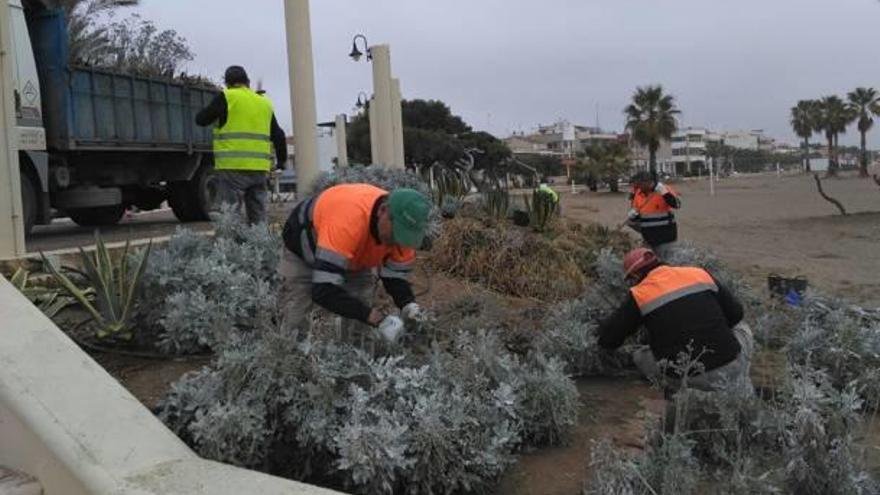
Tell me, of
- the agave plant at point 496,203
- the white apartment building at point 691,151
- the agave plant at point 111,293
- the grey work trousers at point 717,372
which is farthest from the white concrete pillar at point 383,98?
the white apartment building at point 691,151

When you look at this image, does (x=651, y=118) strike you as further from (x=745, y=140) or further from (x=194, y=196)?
(x=745, y=140)

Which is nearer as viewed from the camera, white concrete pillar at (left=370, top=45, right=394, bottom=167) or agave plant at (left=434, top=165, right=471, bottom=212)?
agave plant at (left=434, top=165, right=471, bottom=212)

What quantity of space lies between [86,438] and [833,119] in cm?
10180

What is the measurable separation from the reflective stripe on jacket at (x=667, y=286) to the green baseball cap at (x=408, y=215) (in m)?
1.53

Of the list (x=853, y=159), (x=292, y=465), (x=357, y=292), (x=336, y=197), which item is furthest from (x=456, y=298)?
(x=853, y=159)

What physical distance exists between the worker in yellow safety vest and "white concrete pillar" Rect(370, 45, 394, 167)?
570 centimetres

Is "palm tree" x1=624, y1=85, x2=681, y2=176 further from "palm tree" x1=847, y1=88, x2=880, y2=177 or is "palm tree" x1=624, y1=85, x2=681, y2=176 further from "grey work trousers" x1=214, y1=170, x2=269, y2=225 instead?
"grey work trousers" x1=214, y1=170, x2=269, y2=225

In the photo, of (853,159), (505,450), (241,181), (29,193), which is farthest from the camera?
(853,159)

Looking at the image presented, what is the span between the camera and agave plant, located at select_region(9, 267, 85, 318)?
16.7 ft

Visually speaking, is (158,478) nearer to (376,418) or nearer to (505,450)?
(376,418)

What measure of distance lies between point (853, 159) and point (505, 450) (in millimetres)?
180528

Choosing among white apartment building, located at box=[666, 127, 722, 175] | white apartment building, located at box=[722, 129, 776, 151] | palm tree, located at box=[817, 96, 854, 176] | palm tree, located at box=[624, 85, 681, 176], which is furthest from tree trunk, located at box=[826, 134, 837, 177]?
white apartment building, located at box=[722, 129, 776, 151]

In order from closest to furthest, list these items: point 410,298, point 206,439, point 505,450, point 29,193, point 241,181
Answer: point 206,439, point 505,450, point 410,298, point 241,181, point 29,193

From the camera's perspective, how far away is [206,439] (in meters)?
3.33
